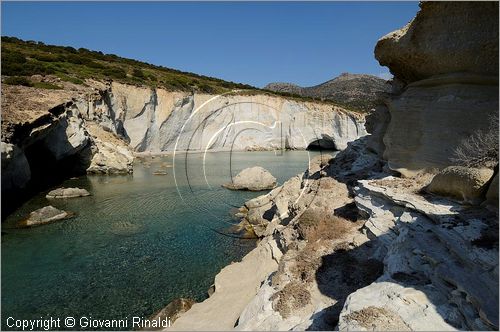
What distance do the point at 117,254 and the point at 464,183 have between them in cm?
1517

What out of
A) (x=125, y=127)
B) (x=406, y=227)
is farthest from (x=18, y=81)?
(x=406, y=227)

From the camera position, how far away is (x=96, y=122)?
45719 millimetres

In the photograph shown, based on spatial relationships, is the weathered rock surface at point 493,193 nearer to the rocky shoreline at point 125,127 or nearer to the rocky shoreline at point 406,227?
the rocky shoreline at point 406,227

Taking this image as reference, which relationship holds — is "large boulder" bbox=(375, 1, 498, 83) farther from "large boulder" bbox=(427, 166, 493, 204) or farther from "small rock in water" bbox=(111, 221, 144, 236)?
"small rock in water" bbox=(111, 221, 144, 236)

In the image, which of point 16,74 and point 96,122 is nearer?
point 16,74

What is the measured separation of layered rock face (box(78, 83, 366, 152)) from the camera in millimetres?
59781

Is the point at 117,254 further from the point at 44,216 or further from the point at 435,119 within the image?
the point at 435,119

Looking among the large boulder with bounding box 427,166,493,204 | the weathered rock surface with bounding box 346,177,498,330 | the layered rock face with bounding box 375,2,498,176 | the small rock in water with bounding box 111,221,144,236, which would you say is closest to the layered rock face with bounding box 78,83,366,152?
the small rock in water with bounding box 111,221,144,236

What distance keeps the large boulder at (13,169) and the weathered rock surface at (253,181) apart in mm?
16848

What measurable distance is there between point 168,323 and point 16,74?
42.4m

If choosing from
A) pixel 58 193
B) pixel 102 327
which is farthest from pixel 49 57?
pixel 102 327

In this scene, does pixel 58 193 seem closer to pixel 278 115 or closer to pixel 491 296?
pixel 491 296

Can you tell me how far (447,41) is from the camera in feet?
44.5

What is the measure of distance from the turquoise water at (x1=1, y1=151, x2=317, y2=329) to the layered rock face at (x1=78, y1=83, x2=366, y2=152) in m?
27.0
